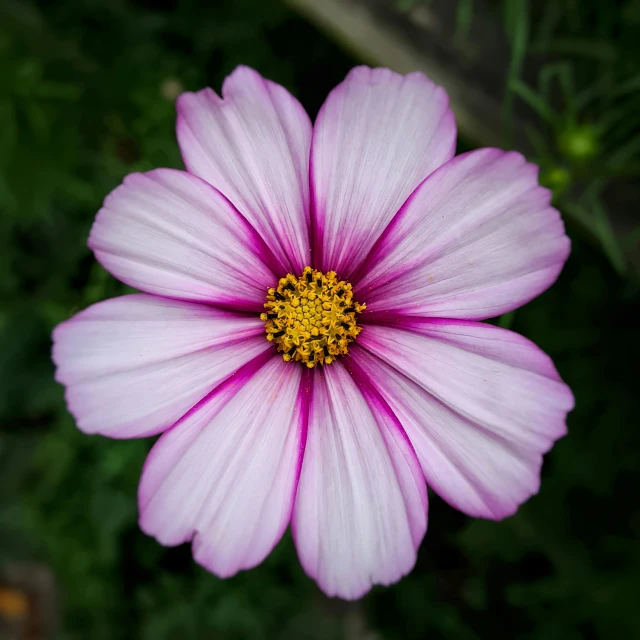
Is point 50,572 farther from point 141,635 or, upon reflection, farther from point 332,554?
point 332,554

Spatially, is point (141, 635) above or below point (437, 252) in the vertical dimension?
below

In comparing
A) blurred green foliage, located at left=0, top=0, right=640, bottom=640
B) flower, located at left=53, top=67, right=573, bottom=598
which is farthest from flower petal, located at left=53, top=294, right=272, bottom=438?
blurred green foliage, located at left=0, top=0, right=640, bottom=640

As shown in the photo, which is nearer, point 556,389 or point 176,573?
point 556,389

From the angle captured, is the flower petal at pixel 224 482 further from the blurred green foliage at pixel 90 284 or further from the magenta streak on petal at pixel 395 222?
the blurred green foliage at pixel 90 284

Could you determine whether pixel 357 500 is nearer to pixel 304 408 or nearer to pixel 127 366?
pixel 304 408

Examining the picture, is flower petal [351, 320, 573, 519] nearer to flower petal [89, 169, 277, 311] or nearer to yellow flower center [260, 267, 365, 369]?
yellow flower center [260, 267, 365, 369]

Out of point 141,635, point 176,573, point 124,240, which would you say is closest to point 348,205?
point 124,240

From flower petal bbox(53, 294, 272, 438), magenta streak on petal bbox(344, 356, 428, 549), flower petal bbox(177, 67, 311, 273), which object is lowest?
flower petal bbox(53, 294, 272, 438)
